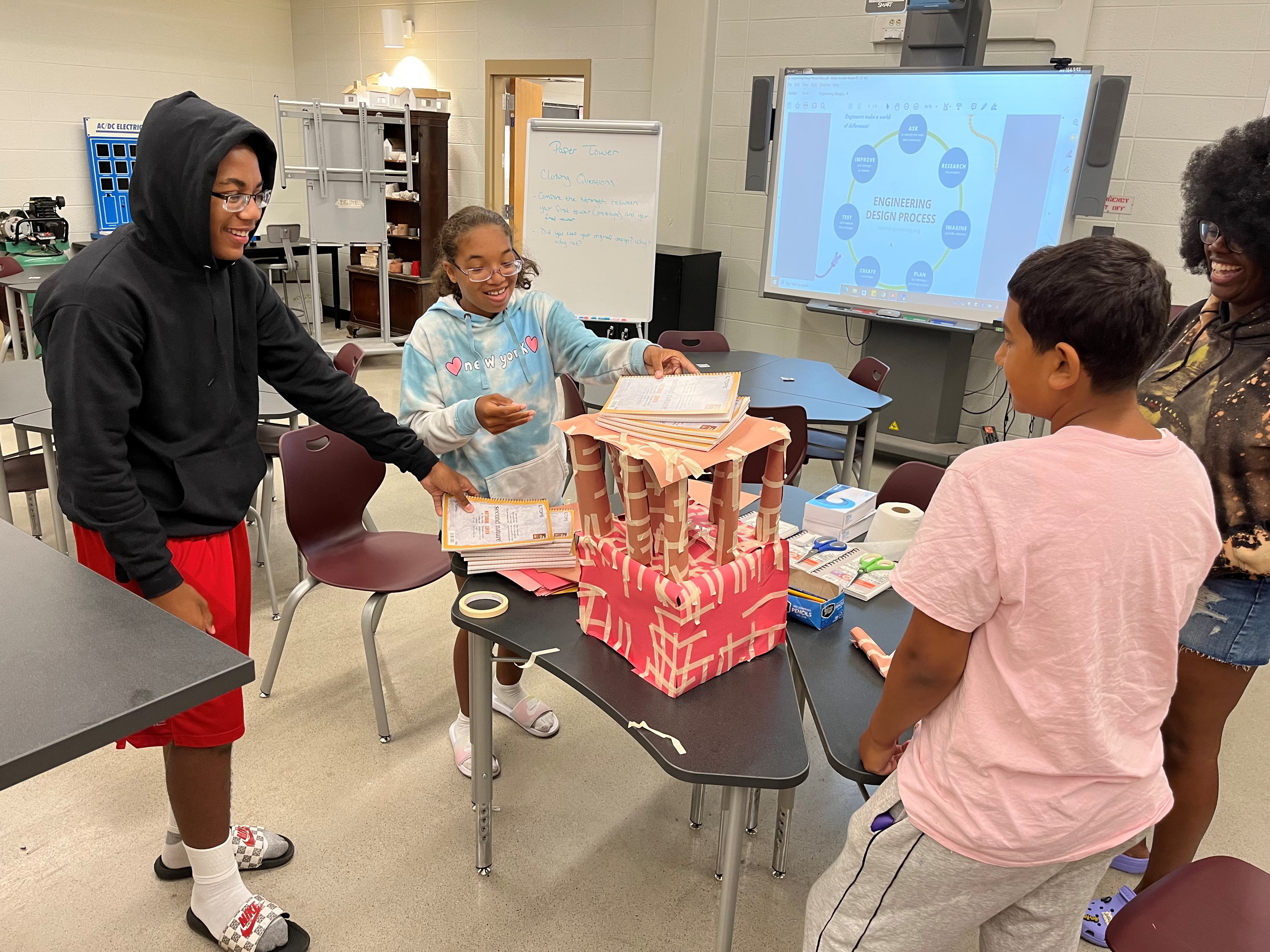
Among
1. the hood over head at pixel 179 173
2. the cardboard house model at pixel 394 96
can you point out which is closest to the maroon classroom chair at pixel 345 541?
the hood over head at pixel 179 173

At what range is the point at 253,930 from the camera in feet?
5.58

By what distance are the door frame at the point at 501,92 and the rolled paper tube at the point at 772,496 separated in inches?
206

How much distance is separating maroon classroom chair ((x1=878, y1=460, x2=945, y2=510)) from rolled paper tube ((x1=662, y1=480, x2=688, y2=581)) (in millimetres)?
935

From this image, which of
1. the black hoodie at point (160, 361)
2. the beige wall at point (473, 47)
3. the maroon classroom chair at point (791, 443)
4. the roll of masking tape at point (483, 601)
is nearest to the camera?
the black hoodie at point (160, 361)

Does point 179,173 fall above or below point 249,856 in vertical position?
above

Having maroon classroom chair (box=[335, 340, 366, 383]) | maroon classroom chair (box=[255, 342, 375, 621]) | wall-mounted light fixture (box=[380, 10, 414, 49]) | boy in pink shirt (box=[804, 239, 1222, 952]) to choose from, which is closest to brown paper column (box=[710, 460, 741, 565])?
boy in pink shirt (box=[804, 239, 1222, 952])

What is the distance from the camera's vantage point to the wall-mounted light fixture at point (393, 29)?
6.66 meters

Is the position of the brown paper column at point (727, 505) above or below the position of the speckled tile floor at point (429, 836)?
above

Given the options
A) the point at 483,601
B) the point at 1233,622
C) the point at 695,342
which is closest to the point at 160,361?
the point at 483,601

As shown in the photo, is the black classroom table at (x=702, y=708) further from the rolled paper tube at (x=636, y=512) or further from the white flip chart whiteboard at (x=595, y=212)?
the white flip chart whiteboard at (x=595, y=212)

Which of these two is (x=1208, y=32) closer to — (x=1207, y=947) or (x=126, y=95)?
(x=1207, y=947)

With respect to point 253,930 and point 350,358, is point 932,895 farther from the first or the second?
point 350,358

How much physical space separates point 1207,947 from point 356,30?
26.9 feet

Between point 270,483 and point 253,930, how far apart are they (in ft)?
5.70
